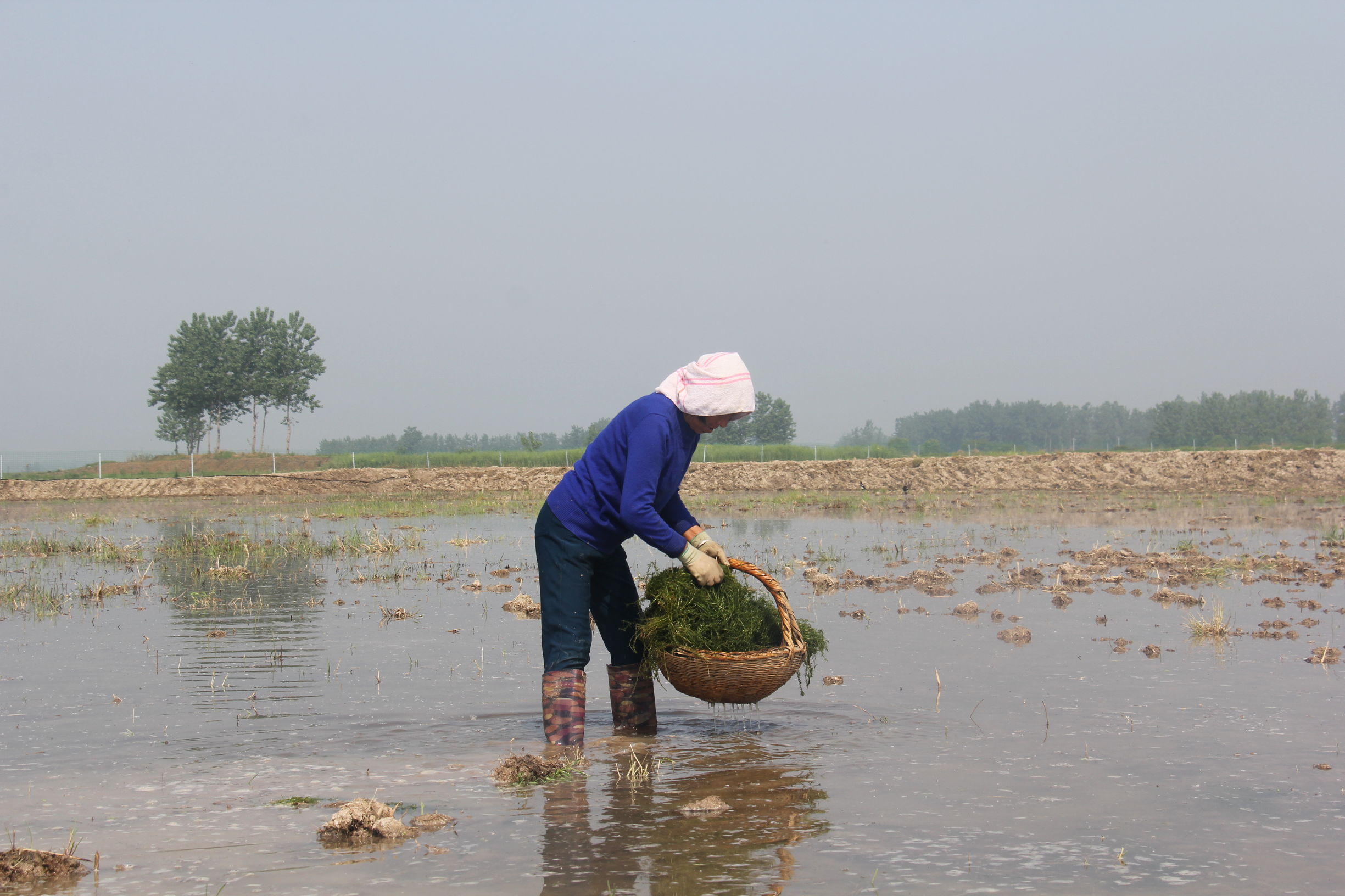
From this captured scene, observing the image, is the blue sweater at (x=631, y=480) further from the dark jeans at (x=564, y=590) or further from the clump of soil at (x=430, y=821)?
the clump of soil at (x=430, y=821)

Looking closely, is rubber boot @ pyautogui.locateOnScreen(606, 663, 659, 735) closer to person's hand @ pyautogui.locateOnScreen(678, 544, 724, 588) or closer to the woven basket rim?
the woven basket rim

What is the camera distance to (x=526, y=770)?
13.8 feet

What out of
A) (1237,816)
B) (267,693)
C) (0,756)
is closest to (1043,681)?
(1237,816)

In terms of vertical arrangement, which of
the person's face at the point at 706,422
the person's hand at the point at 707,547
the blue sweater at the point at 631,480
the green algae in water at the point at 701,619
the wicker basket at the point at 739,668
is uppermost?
the person's face at the point at 706,422

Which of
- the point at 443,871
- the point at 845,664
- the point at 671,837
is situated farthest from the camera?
the point at 845,664

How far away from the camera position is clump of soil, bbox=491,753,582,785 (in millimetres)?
4188

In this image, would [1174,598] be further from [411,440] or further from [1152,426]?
[1152,426]

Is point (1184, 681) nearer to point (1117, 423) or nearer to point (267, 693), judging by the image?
point (267, 693)

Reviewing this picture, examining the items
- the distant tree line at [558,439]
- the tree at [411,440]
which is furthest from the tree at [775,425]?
the tree at [411,440]

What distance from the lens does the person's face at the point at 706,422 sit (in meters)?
4.71

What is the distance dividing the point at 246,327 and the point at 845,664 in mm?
62526

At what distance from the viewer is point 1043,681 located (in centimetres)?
598

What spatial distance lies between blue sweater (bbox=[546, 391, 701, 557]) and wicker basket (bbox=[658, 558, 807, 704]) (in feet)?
1.63

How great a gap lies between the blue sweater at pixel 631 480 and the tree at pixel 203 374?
60.3m
